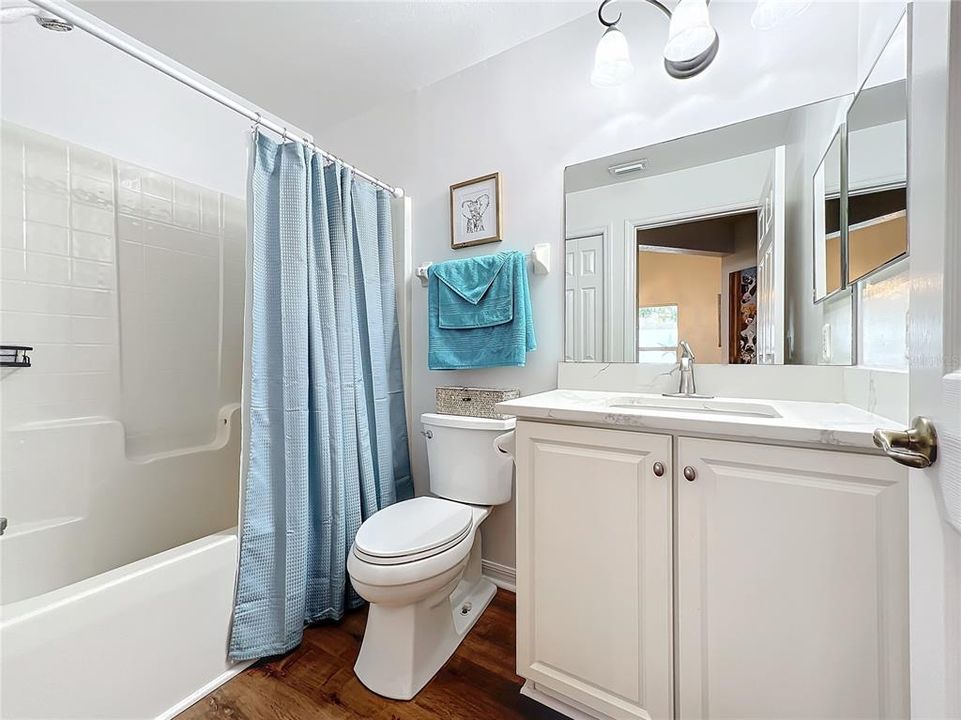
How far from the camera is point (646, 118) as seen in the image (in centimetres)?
148

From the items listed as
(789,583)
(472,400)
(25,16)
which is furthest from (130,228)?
(789,583)

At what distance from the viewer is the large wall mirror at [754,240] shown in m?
0.99

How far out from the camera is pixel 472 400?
5.67ft

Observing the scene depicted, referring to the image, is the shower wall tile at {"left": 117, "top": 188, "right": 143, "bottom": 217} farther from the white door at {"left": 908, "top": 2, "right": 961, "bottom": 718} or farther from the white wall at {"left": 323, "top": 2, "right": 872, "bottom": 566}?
the white door at {"left": 908, "top": 2, "right": 961, "bottom": 718}

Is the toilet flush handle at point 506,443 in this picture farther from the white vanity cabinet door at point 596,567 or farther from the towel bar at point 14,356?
the towel bar at point 14,356

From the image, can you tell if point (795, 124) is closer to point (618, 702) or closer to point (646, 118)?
point (646, 118)

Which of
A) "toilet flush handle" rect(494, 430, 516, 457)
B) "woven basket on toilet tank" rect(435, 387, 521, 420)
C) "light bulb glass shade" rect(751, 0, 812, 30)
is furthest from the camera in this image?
"woven basket on toilet tank" rect(435, 387, 521, 420)

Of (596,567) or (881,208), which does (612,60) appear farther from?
(596,567)

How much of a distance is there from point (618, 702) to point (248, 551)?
1155 millimetres

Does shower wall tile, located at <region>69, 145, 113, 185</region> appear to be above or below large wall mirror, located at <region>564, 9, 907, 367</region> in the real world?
above

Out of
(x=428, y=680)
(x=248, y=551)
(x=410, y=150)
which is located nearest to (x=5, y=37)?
(x=410, y=150)

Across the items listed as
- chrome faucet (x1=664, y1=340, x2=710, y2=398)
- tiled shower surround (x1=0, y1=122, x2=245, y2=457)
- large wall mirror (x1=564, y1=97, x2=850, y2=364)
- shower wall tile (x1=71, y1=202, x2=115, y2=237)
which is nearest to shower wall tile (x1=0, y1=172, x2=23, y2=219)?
tiled shower surround (x1=0, y1=122, x2=245, y2=457)

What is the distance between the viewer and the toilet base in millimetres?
1230

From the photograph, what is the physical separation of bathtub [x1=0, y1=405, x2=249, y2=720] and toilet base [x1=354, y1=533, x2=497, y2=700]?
0.44m
